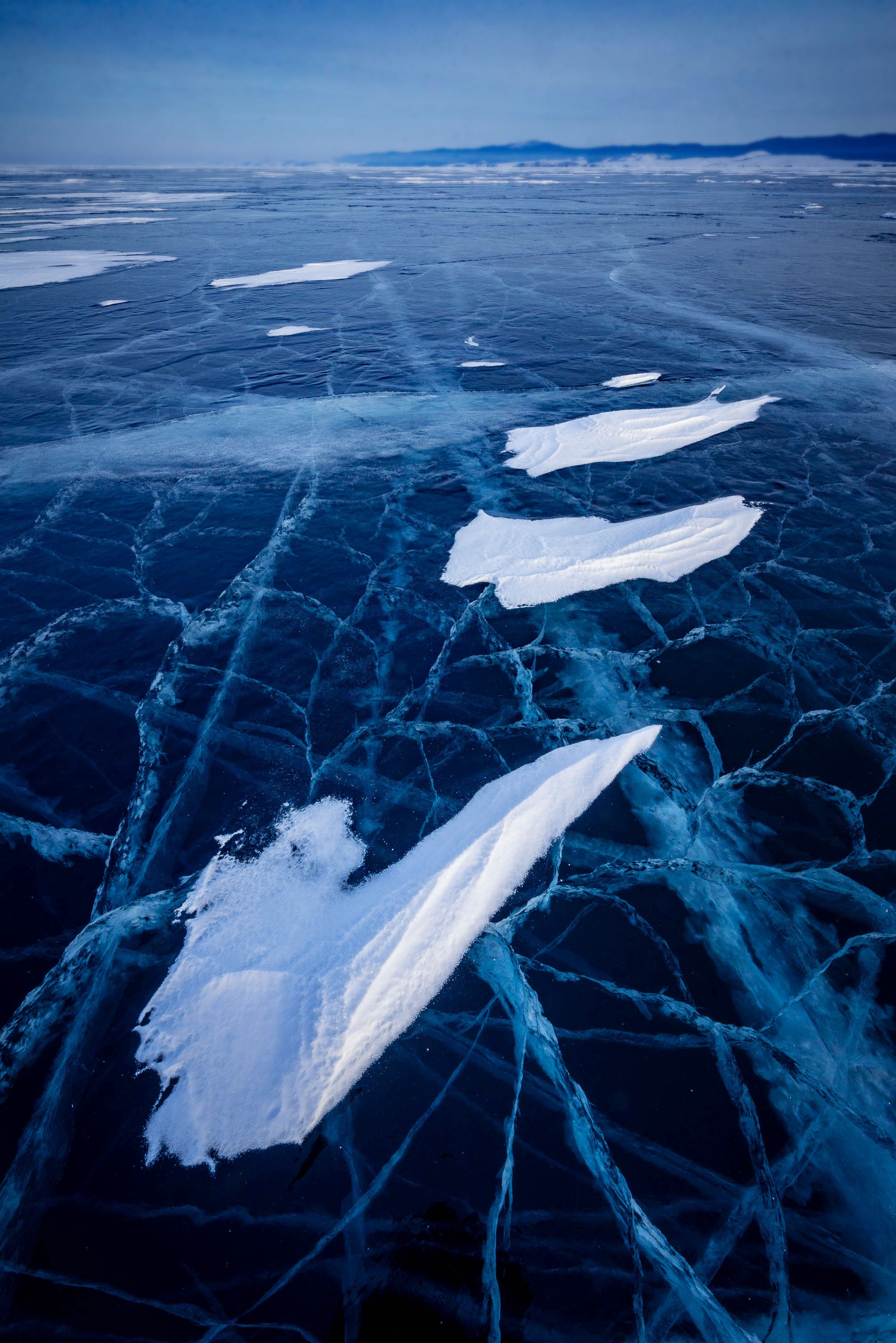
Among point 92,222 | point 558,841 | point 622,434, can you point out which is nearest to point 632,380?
point 622,434

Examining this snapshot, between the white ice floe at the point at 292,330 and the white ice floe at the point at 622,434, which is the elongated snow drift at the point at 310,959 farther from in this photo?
the white ice floe at the point at 292,330

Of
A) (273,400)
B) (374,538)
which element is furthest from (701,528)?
(273,400)

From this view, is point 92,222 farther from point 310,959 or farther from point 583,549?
point 310,959

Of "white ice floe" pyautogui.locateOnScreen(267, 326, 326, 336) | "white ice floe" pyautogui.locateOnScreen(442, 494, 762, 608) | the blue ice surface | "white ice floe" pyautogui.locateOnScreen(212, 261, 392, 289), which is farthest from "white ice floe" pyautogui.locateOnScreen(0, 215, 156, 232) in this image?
"white ice floe" pyautogui.locateOnScreen(442, 494, 762, 608)

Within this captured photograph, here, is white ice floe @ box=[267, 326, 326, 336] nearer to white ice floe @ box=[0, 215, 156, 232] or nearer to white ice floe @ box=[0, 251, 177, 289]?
white ice floe @ box=[0, 251, 177, 289]

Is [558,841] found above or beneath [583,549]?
beneath

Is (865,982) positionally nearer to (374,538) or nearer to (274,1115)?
(274,1115)
